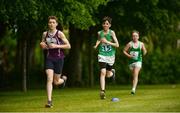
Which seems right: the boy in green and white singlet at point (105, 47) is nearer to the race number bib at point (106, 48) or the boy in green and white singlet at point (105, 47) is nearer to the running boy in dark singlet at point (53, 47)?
the race number bib at point (106, 48)

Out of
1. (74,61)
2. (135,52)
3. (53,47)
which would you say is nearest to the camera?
(53,47)

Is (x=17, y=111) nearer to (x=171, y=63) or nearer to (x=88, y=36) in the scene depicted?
(x=88, y=36)

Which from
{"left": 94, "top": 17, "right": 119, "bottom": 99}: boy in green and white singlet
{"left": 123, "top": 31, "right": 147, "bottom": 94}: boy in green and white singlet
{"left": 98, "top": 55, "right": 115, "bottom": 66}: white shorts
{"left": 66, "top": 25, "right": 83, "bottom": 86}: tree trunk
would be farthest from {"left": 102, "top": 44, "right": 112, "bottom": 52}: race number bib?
{"left": 66, "top": 25, "right": 83, "bottom": 86}: tree trunk

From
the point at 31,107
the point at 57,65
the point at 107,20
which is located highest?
the point at 107,20

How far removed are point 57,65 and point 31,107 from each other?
1.24m

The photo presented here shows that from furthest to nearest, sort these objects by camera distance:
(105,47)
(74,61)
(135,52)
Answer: (74,61)
(135,52)
(105,47)

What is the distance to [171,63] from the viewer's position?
4375 cm

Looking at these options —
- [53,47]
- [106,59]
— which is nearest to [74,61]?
[106,59]

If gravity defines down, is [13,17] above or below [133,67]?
above

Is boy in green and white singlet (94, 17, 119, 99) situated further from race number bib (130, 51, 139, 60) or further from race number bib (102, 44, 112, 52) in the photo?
race number bib (130, 51, 139, 60)

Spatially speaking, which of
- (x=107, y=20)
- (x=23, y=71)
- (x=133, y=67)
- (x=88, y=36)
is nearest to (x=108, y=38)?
(x=107, y=20)

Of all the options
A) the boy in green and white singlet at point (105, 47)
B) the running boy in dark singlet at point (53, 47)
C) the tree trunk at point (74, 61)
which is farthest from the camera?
the tree trunk at point (74, 61)

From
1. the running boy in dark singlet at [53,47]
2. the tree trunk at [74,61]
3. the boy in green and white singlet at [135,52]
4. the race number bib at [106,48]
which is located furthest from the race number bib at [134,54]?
the tree trunk at [74,61]

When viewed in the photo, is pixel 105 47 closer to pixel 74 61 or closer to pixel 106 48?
pixel 106 48
